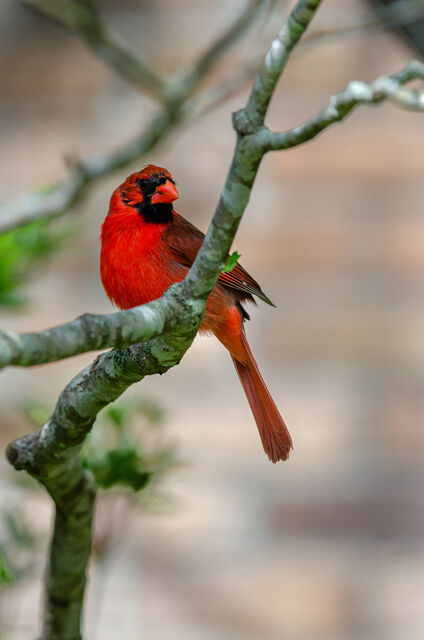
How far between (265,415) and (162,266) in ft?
1.05

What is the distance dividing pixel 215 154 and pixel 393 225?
0.66 metres

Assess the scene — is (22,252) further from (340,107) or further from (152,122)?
(152,122)

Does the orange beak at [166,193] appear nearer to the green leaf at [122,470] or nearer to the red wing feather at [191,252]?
the red wing feather at [191,252]

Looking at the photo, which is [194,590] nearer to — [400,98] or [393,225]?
[393,225]

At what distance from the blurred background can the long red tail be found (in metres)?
1.29

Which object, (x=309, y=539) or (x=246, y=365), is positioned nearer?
(x=246, y=365)

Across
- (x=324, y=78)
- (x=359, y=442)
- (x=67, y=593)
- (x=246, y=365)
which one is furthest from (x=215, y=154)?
(x=67, y=593)

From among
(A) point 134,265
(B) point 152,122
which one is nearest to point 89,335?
(A) point 134,265

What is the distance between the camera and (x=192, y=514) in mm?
3139

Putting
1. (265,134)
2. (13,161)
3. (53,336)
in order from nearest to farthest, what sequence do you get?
(53,336), (265,134), (13,161)

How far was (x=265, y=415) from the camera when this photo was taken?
1676mm

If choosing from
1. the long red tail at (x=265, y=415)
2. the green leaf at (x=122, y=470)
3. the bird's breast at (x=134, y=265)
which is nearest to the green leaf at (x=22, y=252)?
the bird's breast at (x=134, y=265)

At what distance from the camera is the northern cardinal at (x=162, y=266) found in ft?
5.24

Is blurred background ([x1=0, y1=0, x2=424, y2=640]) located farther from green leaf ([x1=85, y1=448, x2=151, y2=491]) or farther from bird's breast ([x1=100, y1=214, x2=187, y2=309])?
green leaf ([x1=85, y1=448, x2=151, y2=491])
